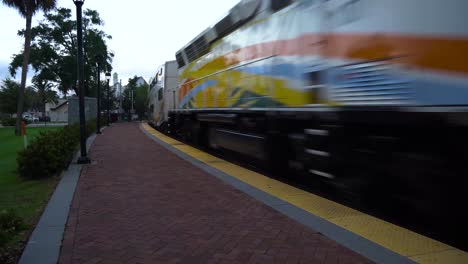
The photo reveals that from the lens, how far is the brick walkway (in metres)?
4.63

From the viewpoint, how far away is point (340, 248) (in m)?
Answer: 4.77

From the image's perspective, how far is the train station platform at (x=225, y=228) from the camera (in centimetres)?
460

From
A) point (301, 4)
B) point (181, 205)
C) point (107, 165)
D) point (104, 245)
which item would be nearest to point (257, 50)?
point (301, 4)

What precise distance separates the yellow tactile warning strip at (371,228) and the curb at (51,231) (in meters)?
3.14

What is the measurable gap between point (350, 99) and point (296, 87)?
1801 millimetres

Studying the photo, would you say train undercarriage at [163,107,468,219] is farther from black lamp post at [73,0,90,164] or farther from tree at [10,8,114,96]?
tree at [10,8,114,96]

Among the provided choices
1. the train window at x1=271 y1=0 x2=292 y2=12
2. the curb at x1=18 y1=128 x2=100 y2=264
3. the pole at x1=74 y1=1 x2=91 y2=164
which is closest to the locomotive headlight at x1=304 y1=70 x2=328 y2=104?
the train window at x1=271 y1=0 x2=292 y2=12

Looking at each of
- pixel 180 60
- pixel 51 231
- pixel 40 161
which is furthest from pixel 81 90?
pixel 51 231

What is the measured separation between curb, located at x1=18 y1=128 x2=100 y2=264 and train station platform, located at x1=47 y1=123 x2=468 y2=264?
10 centimetres

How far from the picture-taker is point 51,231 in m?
5.52

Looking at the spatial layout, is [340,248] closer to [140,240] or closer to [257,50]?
[140,240]

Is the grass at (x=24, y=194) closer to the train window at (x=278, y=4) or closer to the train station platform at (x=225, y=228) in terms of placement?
the train station platform at (x=225, y=228)

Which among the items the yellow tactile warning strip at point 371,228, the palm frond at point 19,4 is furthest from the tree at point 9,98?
the yellow tactile warning strip at point 371,228

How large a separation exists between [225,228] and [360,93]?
2269mm
